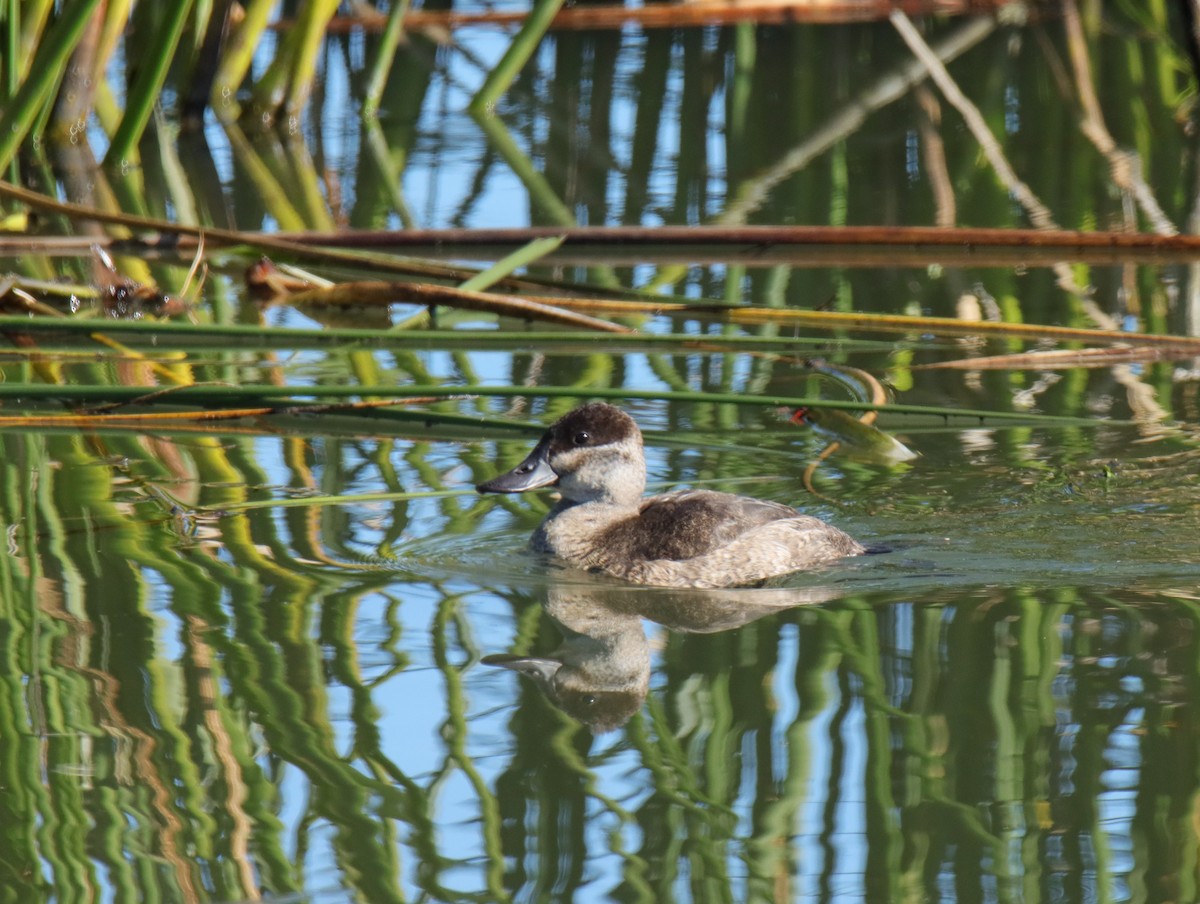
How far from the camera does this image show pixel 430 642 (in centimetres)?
498

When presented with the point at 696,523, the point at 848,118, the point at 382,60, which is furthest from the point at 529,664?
the point at 848,118

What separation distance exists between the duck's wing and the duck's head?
0.67 feet

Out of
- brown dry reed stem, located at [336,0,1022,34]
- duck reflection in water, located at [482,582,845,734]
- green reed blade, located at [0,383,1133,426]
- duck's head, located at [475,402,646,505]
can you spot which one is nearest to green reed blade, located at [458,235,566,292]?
green reed blade, located at [0,383,1133,426]

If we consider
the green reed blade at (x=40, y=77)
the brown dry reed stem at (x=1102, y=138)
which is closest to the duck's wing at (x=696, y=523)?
the green reed blade at (x=40, y=77)

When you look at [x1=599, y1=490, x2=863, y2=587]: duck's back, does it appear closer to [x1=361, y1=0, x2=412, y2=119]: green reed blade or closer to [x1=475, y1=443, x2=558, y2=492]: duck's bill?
[x1=475, y1=443, x2=558, y2=492]: duck's bill

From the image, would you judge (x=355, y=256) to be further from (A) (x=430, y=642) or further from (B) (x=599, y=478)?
(A) (x=430, y=642)

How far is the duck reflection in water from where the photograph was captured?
15.0 ft

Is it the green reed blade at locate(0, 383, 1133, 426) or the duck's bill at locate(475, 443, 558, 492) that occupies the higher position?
the green reed blade at locate(0, 383, 1133, 426)

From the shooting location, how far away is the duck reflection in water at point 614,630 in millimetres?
4559

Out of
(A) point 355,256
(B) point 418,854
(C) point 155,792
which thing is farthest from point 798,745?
(A) point 355,256

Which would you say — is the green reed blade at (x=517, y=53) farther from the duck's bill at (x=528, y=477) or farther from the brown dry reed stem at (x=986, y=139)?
the duck's bill at (x=528, y=477)

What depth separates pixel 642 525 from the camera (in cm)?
591

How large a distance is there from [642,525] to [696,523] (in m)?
0.25

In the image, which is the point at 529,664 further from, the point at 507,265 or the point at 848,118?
the point at 848,118
